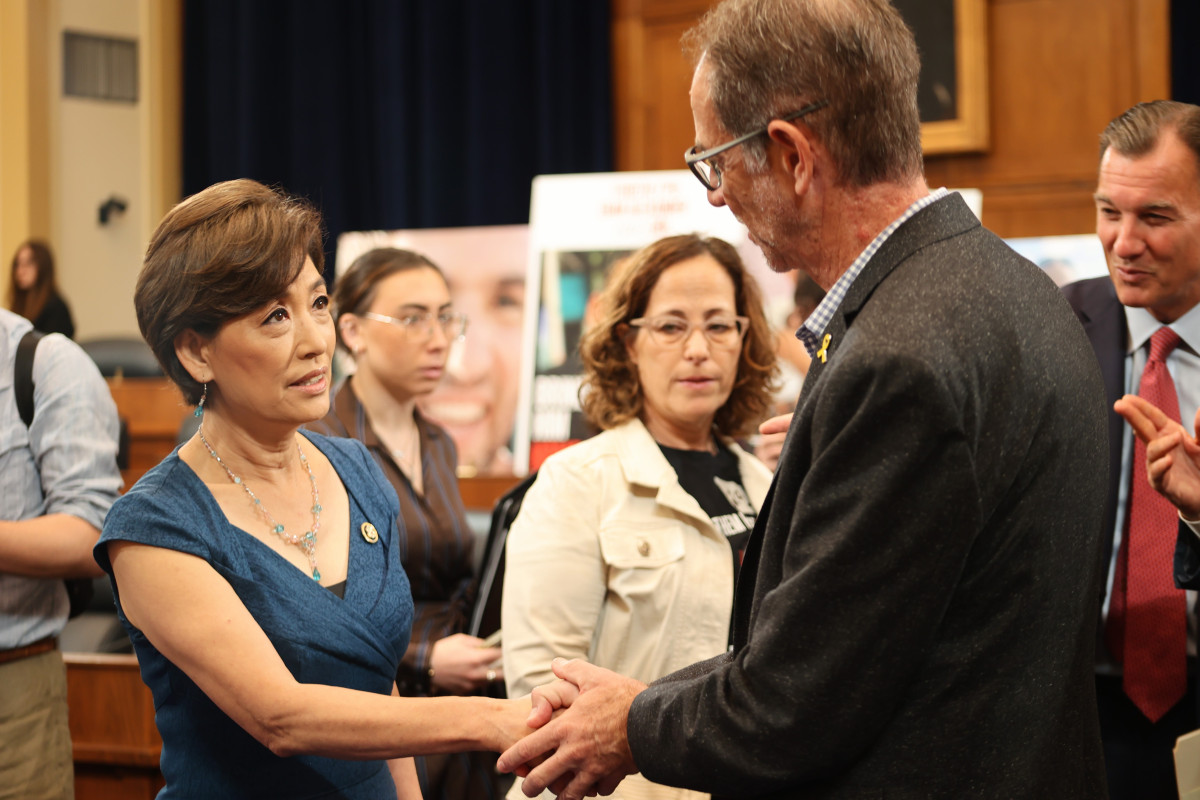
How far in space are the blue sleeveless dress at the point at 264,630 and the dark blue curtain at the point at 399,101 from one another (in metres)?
4.61

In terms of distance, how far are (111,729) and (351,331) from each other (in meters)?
1.11

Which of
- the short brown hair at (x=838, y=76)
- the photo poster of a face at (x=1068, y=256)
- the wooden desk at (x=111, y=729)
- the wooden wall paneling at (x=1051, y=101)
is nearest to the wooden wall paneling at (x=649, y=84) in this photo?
the wooden wall paneling at (x=1051, y=101)

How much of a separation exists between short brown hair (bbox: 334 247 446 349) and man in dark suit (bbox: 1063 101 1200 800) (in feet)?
5.47

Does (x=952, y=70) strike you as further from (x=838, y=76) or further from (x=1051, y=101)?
(x=838, y=76)

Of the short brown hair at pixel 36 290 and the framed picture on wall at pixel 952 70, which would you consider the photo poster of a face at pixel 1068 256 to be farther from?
Result: the short brown hair at pixel 36 290

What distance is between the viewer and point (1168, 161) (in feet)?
7.32

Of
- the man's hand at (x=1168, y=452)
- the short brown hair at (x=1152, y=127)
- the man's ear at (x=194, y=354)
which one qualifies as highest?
the short brown hair at (x=1152, y=127)

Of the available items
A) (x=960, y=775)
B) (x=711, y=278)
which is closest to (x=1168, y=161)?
(x=711, y=278)

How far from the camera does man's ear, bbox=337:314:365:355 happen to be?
9.44ft

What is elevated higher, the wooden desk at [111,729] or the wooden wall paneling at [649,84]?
the wooden wall paneling at [649,84]

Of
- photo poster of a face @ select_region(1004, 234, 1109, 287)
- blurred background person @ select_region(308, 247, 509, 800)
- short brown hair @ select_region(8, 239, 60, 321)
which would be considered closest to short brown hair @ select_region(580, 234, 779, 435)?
blurred background person @ select_region(308, 247, 509, 800)

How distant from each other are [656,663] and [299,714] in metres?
0.82

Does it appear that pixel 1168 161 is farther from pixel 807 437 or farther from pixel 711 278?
pixel 807 437

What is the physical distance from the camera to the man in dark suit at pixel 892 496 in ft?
3.71
